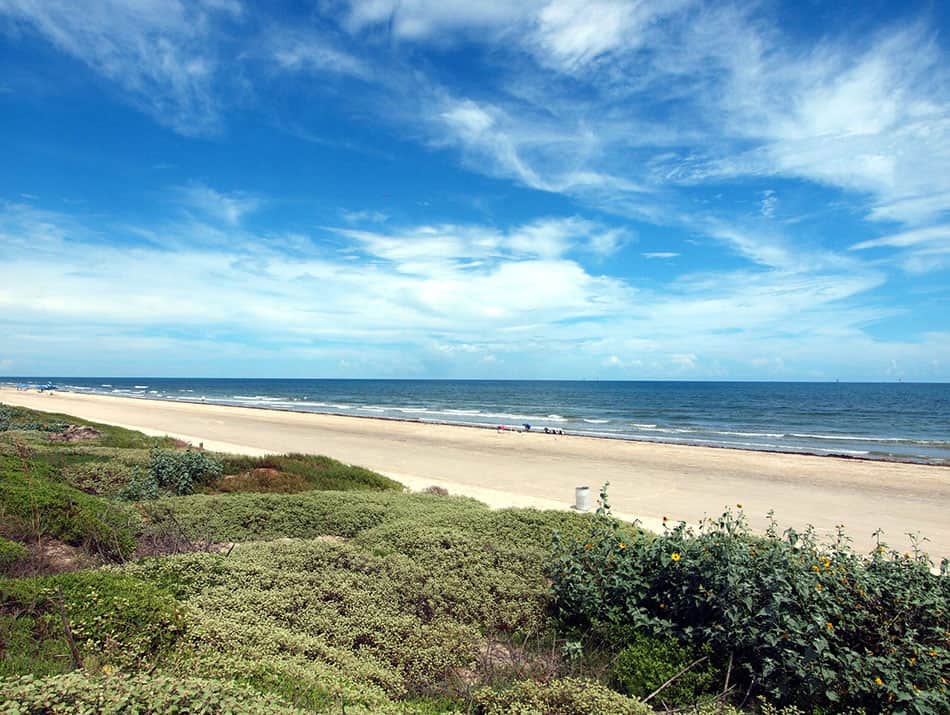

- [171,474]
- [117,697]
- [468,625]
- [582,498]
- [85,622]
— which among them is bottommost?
[582,498]

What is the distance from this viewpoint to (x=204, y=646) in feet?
12.8

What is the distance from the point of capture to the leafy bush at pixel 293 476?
38.1 feet

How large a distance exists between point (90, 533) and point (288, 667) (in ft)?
14.7

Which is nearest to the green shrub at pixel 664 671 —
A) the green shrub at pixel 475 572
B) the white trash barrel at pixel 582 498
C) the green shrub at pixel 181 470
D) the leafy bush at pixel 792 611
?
the leafy bush at pixel 792 611

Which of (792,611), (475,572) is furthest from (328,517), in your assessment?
(792,611)

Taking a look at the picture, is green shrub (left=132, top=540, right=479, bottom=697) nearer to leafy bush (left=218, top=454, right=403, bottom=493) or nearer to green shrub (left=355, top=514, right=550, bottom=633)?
green shrub (left=355, top=514, right=550, bottom=633)

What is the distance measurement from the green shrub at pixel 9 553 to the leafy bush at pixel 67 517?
32 cm

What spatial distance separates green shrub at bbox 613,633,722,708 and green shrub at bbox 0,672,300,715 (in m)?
2.45

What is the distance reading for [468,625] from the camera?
5074 millimetres

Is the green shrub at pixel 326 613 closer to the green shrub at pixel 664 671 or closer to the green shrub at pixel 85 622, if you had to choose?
the green shrub at pixel 85 622

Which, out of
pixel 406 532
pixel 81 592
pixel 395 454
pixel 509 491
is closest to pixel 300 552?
pixel 406 532

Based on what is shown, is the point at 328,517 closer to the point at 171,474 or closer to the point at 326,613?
the point at 326,613

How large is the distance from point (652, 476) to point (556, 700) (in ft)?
54.6

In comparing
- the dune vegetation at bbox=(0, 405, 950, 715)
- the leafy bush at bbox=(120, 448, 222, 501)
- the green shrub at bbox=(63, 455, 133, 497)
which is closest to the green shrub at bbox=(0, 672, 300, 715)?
the dune vegetation at bbox=(0, 405, 950, 715)
